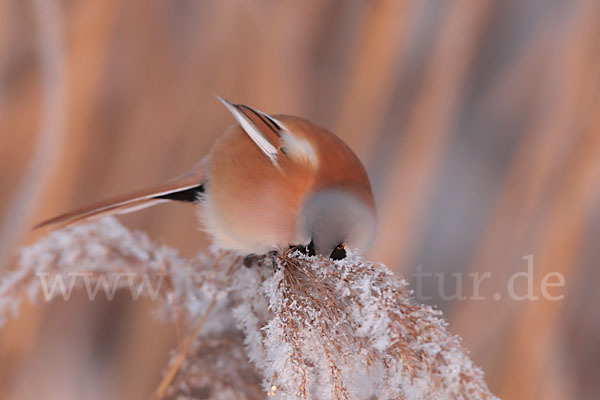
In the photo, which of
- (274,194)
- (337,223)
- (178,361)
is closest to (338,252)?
(337,223)

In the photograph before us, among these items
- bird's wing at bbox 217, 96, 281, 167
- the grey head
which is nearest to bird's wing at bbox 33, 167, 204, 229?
bird's wing at bbox 217, 96, 281, 167

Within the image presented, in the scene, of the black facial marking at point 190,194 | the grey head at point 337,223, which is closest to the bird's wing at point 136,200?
the black facial marking at point 190,194

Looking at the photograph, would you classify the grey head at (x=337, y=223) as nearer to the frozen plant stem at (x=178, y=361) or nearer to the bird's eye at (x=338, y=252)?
the bird's eye at (x=338, y=252)

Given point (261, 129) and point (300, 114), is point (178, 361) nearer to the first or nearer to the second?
point (261, 129)

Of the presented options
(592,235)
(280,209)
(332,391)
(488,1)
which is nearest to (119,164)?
(280,209)

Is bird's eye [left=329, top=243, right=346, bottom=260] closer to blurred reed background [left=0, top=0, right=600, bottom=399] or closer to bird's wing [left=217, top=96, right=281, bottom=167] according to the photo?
bird's wing [left=217, top=96, right=281, bottom=167]

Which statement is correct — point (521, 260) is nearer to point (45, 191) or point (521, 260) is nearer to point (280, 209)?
point (280, 209)

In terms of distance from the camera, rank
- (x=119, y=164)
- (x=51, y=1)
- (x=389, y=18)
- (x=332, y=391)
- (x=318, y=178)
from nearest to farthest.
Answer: (x=332, y=391) → (x=318, y=178) → (x=51, y=1) → (x=389, y=18) → (x=119, y=164)

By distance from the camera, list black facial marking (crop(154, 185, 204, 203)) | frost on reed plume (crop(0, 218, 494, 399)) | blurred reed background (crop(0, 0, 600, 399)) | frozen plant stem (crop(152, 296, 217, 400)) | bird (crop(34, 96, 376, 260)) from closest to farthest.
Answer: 1. frost on reed plume (crop(0, 218, 494, 399))
2. frozen plant stem (crop(152, 296, 217, 400))
3. bird (crop(34, 96, 376, 260))
4. black facial marking (crop(154, 185, 204, 203))
5. blurred reed background (crop(0, 0, 600, 399))
